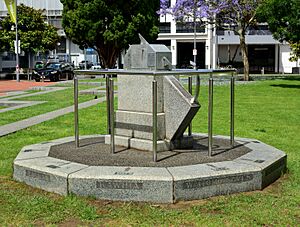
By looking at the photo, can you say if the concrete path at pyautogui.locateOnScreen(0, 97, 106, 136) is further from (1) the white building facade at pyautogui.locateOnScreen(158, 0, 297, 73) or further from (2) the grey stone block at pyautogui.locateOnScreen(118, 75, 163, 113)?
(1) the white building facade at pyautogui.locateOnScreen(158, 0, 297, 73)

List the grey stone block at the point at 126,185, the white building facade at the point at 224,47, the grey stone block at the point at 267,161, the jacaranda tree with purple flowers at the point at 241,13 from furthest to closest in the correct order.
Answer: the white building facade at the point at 224,47
the jacaranda tree with purple flowers at the point at 241,13
the grey stone block at the point at 267,161
the grey stone block at the point at 126,185

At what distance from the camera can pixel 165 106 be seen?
709 cm

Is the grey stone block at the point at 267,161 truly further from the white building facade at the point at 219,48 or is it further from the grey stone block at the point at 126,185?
the white building facade at the point at 219,48

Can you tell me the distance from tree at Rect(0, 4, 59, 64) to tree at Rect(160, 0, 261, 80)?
1854 centimetres

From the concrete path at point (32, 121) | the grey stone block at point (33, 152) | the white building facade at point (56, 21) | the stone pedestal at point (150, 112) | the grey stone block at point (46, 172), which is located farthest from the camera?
the white building facade at point (56, 21)

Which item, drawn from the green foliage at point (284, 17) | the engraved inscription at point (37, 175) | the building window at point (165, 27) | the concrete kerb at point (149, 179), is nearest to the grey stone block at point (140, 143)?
the concrete kerb at point (149, 179)

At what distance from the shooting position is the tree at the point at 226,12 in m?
30.6

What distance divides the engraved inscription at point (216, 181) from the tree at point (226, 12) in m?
25.7

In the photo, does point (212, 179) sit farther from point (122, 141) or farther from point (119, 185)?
point (122, 141)

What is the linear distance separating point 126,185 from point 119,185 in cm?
8

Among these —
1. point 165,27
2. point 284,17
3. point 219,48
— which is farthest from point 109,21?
point 219,48

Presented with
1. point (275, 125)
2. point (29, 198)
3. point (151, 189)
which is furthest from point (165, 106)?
point (275, 125)

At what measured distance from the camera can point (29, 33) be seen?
46.8 m

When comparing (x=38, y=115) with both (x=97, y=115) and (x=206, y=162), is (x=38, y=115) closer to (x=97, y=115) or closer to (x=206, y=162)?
(x=97, y=115)
